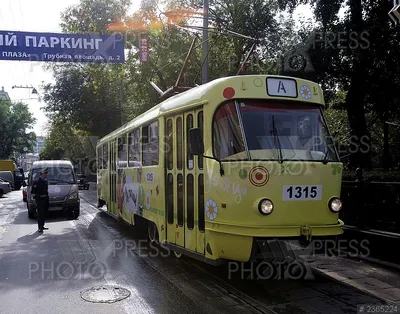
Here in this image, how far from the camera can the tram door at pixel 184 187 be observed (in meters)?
6.74

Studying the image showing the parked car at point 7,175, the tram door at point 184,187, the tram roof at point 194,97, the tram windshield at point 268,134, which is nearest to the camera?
the tram windshield at point 268,134

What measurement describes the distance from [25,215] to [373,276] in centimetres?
1400

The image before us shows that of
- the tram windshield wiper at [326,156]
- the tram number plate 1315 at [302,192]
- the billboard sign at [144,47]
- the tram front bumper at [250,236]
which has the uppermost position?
the billboard sign at [144,47]

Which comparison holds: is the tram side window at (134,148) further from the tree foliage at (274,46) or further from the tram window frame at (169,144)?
the tree foliage at (274,46)

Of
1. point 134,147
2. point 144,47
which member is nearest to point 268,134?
point 134,147

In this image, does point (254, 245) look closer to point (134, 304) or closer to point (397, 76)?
point (134, 304)

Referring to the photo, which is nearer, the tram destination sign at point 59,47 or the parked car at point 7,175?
the tram destination sign at point 59,47

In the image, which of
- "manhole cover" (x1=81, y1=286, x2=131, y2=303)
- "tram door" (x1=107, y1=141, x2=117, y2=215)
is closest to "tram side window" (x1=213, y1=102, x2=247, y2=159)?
"manhole cover" (x1=81, y1=286, x2=131, y2=303)

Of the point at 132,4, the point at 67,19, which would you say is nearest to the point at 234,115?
the point at 132,4

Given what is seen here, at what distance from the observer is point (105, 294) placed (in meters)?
6.24

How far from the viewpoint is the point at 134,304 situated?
5.82 m

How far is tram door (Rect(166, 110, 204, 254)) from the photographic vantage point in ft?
22.1

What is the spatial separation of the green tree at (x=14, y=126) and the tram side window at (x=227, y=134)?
2506 inches

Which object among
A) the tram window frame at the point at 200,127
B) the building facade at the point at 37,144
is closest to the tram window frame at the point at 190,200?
the tram window frame at the point at 200,127
